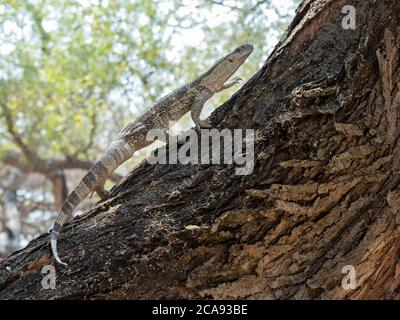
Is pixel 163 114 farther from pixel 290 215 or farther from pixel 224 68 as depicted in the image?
pixel 290 215

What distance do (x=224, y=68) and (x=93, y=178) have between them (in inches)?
57.3

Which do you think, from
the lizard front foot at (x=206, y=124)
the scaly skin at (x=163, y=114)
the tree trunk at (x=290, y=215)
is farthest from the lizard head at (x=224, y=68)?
the tree trunk at (x=290, y=215)

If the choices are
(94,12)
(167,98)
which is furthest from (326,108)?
(94,12)

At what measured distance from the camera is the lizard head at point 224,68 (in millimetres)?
4305

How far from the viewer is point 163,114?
4168mm

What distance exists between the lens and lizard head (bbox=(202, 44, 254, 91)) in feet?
14.1

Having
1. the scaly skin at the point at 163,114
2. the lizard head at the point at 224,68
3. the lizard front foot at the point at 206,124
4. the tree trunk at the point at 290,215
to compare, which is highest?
the lizard head at the point at 224,68

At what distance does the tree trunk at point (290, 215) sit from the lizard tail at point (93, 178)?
17 cm

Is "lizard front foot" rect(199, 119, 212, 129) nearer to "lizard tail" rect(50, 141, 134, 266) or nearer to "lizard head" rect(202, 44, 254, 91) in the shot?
"lizard tail" rect(50, 141, 134, 266)

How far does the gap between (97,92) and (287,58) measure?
5603mm

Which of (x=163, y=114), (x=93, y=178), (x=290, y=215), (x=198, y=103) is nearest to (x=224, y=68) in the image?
(x=198, y=103)

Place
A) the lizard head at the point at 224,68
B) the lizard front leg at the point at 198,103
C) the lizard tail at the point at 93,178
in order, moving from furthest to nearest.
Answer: the lizard head at the point at 224,68 < the lizard front leg at the point at 198,103 < the lizard tail at the point at 93,178

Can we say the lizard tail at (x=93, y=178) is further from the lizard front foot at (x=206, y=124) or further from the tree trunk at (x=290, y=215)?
the lizard front foot at (x=206, y=124)
